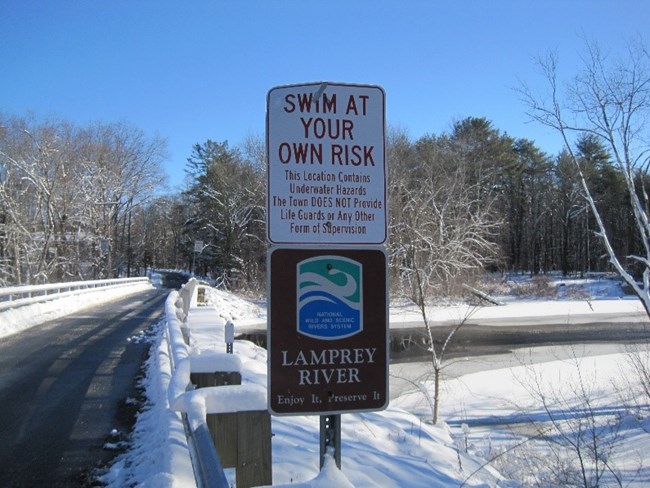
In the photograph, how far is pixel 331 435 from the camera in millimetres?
2387

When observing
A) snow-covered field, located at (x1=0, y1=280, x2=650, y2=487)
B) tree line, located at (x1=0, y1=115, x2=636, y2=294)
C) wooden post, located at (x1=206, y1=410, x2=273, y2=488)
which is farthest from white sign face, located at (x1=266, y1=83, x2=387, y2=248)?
tree line, located at (x1=0, y1=115, x2=636, y2=294)

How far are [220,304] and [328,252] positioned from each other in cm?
2733

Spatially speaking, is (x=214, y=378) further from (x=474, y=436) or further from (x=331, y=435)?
(x=474, y=436)

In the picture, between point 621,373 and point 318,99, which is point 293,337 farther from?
point 621,373

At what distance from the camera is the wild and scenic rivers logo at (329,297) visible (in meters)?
2.31

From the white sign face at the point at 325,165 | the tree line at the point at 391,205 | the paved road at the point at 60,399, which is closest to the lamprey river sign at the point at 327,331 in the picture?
the white sign face at the point at 325,165

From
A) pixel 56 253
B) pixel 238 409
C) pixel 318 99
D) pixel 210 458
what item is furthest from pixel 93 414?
pixel 56 253

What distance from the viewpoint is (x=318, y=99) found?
2422 mm

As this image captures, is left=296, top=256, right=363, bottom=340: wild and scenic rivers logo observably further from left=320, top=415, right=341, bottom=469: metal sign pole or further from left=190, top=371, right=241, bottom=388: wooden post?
left=190, top=371, right=241, bottom=388: wooden post

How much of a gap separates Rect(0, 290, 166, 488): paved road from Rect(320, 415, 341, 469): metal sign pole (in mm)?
2919

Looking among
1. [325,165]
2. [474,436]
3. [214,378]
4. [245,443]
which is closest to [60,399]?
[214,378]

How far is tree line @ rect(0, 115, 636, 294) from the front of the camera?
33.1 m

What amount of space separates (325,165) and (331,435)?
48.9 inches

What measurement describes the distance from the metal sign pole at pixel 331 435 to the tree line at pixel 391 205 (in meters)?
20.1
